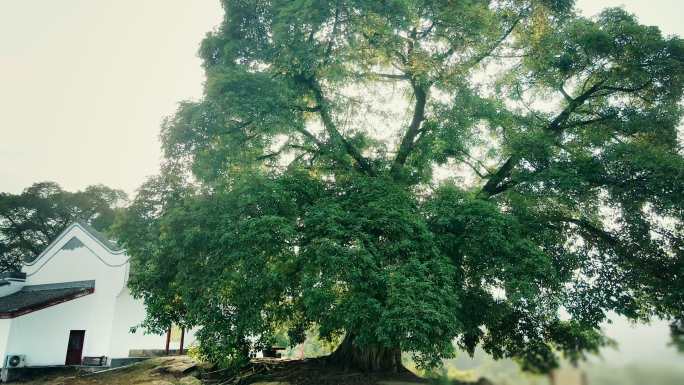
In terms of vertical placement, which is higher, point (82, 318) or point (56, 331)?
point (82, 318)

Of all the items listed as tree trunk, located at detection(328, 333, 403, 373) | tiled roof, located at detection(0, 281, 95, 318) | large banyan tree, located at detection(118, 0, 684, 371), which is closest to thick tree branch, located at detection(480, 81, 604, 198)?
large banyan tree, located at detection(118, 0, 684, 371)

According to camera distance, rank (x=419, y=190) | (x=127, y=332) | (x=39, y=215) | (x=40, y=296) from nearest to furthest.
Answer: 1. (x=419, y=190)
2. (x=127, y=332)
3. (x=40, y=296)
4. (x=39, y=215)

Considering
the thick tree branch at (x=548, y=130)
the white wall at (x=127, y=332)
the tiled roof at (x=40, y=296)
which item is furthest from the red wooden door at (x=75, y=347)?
the thick tree branch at (x=548, y=130)

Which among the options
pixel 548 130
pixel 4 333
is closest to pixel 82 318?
pixel 4 333

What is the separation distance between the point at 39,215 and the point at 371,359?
31.2 metres

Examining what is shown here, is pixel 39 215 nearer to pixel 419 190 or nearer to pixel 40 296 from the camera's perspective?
pixel 40 296

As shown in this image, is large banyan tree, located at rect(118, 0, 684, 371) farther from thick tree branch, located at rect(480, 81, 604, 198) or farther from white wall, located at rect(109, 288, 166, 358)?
white wall, located at rect(109, 288, 166, 358)

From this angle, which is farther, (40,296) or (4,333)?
(40,296)

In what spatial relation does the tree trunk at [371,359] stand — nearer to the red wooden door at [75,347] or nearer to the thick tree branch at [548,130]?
the thick tree branch at [548,130]

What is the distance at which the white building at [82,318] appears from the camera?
1706 centimetres

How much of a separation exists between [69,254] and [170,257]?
43.4ft

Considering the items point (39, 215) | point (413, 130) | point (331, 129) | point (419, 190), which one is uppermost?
point (39, 215)

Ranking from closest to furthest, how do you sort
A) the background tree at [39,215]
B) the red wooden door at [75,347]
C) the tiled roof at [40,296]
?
the tiled roof at [40,296] < the red wooden door at [75,347] < the background tree at [39,215]

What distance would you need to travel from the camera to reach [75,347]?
17844 millimetres
